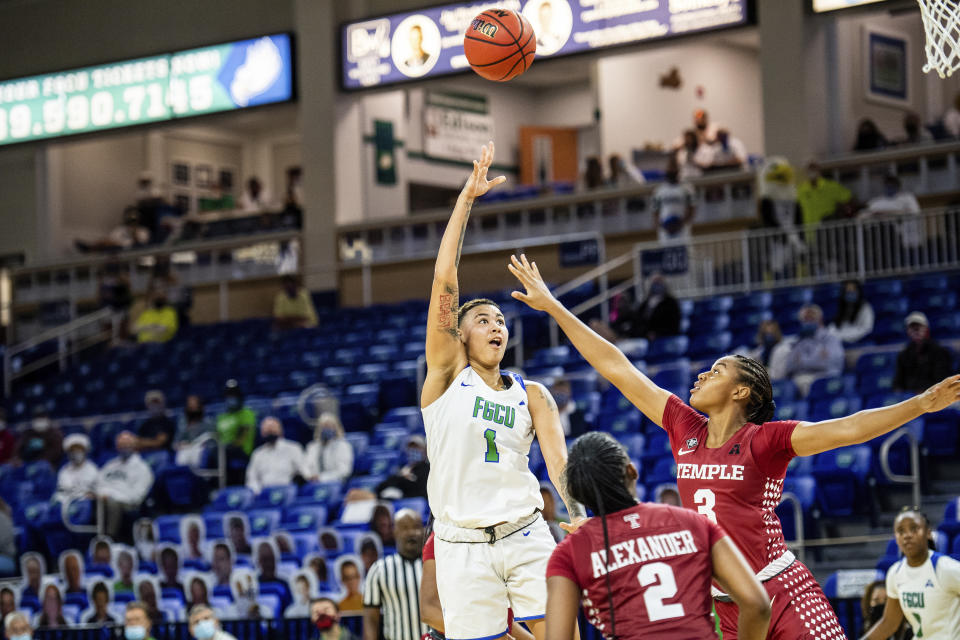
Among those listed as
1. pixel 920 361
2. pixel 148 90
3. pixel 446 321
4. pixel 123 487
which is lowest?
pixel 123 487

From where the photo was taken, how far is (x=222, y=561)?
1217 centimetres

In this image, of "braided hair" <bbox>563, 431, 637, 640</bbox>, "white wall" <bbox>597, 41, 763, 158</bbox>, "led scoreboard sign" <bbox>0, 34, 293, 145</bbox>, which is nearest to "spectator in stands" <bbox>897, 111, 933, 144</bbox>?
"white wall" <bbox>597, 41, 763, 158</bbox>

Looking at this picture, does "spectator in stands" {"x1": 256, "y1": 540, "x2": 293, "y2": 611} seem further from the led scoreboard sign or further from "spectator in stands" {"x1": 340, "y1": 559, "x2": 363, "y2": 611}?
the led scoreboard sign

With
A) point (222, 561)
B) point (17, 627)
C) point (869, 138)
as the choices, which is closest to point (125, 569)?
point (222, 561)

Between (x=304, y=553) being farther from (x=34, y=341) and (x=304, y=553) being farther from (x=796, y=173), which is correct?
(x=34, y=341)

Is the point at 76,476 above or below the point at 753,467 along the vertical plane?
below

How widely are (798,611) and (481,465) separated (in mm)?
1362

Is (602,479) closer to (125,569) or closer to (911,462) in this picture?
(911,462)

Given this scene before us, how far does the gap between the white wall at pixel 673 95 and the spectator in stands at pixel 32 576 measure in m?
13.3

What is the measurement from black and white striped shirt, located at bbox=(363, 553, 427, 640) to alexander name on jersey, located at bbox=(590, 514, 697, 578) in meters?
4.32

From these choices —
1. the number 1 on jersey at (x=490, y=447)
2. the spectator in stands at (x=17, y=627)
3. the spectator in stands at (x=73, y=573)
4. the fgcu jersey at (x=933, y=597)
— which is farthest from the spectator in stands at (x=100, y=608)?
the number 1 on jersey at (x=490, y=447)

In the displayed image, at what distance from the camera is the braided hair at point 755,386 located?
5.26m

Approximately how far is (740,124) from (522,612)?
20.6 metres

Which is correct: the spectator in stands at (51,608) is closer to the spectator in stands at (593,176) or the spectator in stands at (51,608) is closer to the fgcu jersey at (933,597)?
the fgcu jersey at (933,597)
